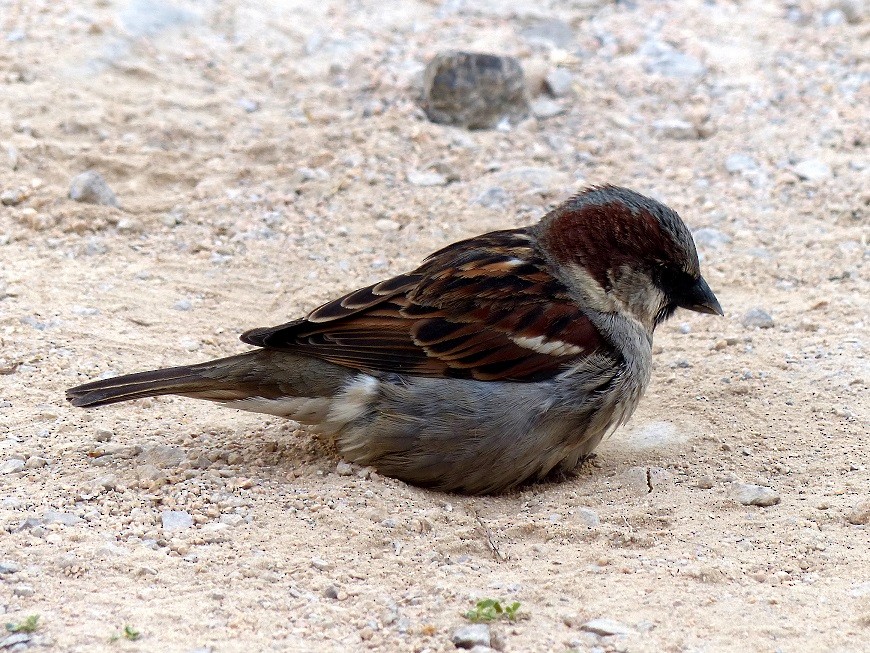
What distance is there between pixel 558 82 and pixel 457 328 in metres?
3.28

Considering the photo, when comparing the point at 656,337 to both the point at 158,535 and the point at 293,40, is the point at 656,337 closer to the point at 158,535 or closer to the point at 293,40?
the point at 158,535

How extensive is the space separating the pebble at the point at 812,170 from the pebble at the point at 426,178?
199cm

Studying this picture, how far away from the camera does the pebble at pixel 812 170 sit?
6176 mm

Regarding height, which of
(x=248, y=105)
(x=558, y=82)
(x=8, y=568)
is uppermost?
(x=558, y=82)


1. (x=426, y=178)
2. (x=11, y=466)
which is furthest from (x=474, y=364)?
(x=426, y=178)

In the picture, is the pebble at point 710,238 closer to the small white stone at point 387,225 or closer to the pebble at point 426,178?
the pebble at point 426,178

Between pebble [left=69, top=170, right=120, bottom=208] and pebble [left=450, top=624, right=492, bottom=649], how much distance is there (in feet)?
12.0

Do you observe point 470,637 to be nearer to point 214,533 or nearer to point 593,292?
point 214,533

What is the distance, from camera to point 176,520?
3438 mm

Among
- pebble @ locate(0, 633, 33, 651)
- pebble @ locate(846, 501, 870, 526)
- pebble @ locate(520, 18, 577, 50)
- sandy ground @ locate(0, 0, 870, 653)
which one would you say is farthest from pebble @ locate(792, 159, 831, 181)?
pebble @ locate(0, 633, 33, 651)

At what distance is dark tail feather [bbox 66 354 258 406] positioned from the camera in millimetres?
3934

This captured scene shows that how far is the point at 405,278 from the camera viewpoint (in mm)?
4242

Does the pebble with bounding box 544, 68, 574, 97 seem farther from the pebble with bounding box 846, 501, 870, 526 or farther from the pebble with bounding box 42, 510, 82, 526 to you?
the pebble with bounding box 42, 510, 82, 526

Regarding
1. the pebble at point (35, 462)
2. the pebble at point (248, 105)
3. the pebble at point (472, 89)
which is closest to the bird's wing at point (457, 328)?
the pebble at point (35, 462)
